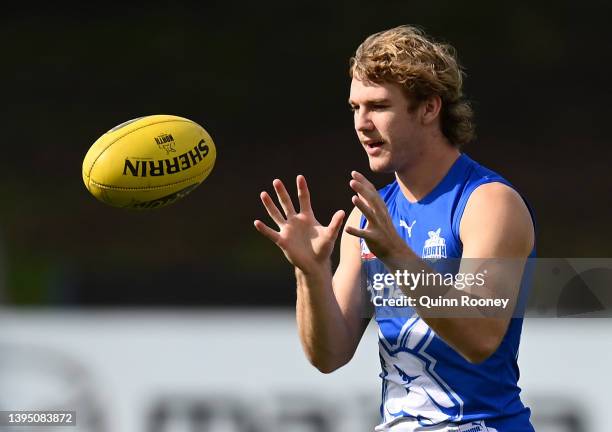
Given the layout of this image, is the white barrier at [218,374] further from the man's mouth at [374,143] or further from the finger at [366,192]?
the finger at [366,192]

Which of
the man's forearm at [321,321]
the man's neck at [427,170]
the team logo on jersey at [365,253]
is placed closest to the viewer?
the man's forearm at [321,321]

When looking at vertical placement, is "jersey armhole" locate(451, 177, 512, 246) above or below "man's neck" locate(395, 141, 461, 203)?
below

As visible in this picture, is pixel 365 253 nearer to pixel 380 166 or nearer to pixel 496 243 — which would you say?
pixel 380 166

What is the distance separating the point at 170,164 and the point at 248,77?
38.8ft

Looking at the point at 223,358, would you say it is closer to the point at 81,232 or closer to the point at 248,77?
the point at 81,232

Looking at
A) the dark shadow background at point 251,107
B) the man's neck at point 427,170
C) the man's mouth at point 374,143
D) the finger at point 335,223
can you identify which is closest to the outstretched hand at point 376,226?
the finger at point 335,223

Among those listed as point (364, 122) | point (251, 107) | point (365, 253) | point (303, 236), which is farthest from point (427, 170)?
point (251, 107)

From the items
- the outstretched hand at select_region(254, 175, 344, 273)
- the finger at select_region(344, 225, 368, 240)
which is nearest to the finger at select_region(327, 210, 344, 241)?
the outstretched hand at select_region(254, 175, 344, 273)

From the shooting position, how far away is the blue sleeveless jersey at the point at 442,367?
357 cm

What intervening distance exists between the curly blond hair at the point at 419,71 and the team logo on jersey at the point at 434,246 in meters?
0.42

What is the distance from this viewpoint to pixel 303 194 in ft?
11.8

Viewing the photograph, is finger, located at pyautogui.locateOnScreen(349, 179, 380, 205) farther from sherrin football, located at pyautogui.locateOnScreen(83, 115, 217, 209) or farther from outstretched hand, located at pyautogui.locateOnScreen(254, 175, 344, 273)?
sherrin football, located at pyautogui.locateOnScreen(83, 115, 217, 209)

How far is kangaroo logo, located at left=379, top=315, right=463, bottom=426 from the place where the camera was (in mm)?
3574

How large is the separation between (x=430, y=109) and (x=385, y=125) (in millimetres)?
→ 233
